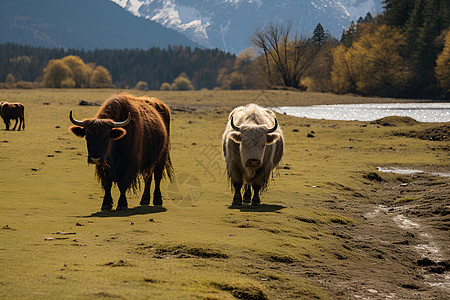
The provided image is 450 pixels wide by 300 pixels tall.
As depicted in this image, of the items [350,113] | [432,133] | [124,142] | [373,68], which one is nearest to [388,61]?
[373,68]

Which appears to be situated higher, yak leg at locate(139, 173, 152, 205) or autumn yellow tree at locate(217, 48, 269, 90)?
autumn yellow tree at locate(217, 48, 269, 90)

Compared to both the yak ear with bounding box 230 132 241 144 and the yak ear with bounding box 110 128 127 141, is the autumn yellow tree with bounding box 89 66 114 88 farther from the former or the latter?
the yak ear with bounding box 110 128 127 141

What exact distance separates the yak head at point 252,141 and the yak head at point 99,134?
2.57m

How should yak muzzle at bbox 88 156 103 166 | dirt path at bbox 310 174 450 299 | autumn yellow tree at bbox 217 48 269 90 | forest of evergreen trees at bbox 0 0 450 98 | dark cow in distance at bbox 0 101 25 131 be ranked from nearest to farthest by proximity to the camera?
1. dirt path at bbox 310 174 450 299
2. yak muzzle at bbox 88 156 103 166
3. dark cow in distance at bbox 0 101 25 131
4. forest of evergreen trees at bbox 0 0 450 98
5. autumn yellow tree at bbox 217 48 269 90

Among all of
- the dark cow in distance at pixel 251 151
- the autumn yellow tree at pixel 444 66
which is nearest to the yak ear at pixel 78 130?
the dark cow in distance at pixel 251 151

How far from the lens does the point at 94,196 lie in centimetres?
1208

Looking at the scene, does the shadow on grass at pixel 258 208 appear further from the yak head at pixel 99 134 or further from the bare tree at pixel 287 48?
the bare tree at pixel 287 48

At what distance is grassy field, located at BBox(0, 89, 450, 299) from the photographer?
223 inches

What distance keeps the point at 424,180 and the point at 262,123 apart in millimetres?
7765

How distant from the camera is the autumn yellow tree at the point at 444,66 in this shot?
2525 inches

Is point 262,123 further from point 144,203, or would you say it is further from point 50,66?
point 50,66

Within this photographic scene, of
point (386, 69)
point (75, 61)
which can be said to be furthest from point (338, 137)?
point (75, 61)

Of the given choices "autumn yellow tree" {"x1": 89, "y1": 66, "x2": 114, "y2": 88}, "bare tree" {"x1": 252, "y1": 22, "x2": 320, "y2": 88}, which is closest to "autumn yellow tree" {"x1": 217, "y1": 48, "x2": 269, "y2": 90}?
"bare tree" {"x1": 252, "y1": 22, "x2": 320, "y2": 88}

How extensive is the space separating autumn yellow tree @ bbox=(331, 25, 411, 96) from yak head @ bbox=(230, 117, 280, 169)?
2024 inches
